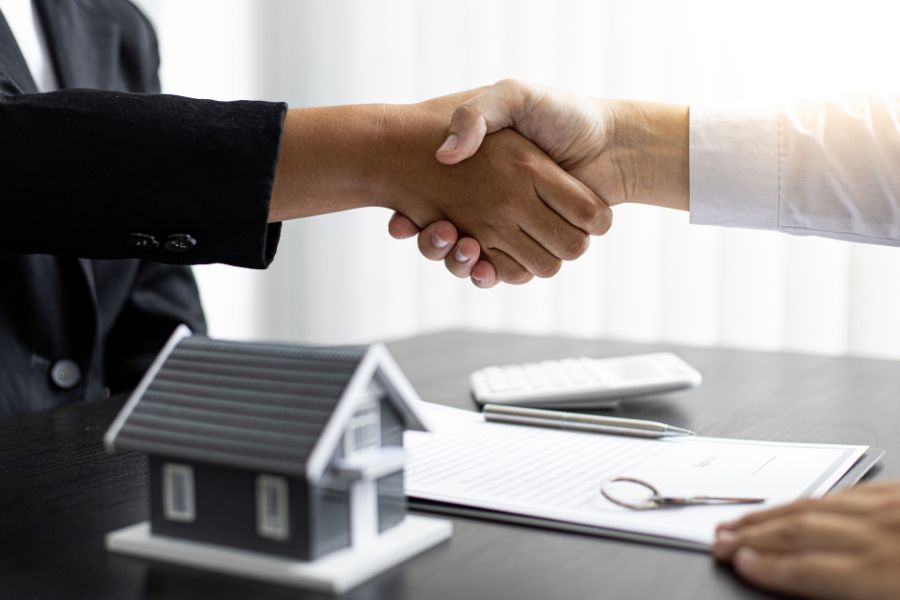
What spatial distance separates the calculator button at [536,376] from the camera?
3.59 ft

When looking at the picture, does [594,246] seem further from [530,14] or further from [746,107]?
[746,107]

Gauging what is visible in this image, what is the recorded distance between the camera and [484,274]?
1.44m

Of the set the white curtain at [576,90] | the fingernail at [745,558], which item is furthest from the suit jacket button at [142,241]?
the white curtain at [576,90]

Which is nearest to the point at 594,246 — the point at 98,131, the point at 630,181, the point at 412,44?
the point at 412,44

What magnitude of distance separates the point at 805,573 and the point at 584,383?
58 centimetres

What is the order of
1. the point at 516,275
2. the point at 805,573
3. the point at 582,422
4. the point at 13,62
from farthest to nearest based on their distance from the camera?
the point at 516,275
the point at 13,62
the point at 582,422
the point at 805,573

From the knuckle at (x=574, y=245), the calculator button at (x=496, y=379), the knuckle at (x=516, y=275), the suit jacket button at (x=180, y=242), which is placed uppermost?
the suit jacket button at (x=180, y=242)

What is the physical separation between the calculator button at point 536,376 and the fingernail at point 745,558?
0.55 metres

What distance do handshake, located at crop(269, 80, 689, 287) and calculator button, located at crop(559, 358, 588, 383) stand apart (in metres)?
0.25

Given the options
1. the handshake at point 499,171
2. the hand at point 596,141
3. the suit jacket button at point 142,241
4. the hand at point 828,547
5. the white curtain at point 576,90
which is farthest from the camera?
the white curtain at point 576,90

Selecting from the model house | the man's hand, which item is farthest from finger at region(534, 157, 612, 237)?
the model house

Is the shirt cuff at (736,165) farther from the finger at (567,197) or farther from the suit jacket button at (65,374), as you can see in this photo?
the suit jacket button at (65,374)

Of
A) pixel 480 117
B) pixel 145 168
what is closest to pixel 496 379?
pixel 480 117
